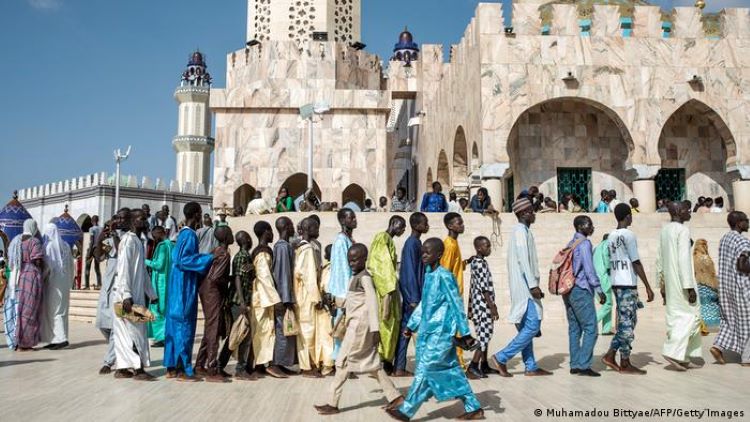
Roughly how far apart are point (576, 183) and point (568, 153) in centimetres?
91

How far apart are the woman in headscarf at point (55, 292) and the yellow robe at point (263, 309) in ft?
12.1

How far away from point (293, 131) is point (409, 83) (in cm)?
810

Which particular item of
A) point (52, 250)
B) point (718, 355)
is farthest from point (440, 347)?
point (52, 250)

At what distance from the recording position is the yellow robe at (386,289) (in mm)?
5125

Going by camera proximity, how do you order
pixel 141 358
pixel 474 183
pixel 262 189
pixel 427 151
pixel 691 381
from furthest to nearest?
pixel 427 151
pixel 262 189
pixel 474 183
pixel 141 358
pixel 691 381

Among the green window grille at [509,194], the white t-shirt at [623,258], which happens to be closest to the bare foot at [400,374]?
the white t-shirt at [623,258]

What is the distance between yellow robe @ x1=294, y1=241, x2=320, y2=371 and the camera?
5666mm

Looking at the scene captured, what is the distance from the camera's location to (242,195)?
21.7m

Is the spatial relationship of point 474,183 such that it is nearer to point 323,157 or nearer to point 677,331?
point 323,157

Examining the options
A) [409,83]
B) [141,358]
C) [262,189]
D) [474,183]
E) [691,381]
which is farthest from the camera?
[409,83]

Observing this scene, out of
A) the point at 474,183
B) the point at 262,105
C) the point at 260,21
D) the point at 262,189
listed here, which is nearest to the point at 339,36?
the point at 260,21

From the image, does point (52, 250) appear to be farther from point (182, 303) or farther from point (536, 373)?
point (536, 373)

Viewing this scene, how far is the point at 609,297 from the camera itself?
8680mm

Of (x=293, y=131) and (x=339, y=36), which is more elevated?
(x=339, y=36)
